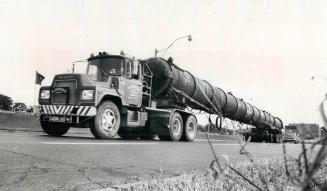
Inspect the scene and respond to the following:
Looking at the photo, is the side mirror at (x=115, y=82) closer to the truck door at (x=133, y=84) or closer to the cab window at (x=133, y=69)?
the truck door at (x=133, y=84)

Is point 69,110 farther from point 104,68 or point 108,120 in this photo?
point 104,68

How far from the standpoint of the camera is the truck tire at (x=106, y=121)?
1062cm

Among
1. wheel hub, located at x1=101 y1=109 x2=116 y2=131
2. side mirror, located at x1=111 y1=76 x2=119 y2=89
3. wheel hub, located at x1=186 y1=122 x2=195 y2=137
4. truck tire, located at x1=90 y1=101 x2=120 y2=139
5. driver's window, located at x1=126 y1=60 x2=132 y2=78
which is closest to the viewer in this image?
truck tire, located at x1=90 y1=101 x2=120 y2=139

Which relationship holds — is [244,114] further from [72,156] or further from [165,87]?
[72,156]

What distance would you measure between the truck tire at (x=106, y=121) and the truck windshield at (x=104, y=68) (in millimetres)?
1280

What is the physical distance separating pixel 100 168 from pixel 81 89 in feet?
21.2

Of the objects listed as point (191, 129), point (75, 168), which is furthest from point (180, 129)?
point (75, 168)

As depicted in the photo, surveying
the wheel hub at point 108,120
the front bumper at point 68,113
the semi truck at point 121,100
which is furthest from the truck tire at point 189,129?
the front bumper at point 68,113

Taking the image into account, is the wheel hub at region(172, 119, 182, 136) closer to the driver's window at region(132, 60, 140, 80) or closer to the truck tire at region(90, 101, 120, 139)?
the driver's window at region(132, 60, 140, 80)

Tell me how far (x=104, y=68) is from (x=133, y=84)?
3.39ft

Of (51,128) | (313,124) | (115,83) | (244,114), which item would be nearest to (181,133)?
(115,83)

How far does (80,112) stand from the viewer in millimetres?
10555

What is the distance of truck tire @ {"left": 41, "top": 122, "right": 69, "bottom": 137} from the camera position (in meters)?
11.8

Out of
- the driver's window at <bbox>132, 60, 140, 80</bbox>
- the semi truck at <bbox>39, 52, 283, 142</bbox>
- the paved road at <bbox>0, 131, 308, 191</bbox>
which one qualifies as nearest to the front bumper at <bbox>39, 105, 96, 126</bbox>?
the semi truck at <bbox>39, 52, 283, 142</bbox>
